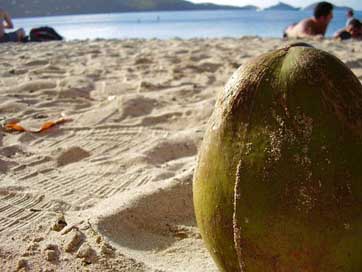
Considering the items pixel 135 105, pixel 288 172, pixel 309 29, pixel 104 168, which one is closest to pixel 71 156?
pixel 104 168

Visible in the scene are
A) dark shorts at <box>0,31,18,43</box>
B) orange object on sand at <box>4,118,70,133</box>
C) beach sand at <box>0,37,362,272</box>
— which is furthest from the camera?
dark shorts at <box>0,31,18,43</box>

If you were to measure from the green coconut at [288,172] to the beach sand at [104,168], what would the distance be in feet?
1.63

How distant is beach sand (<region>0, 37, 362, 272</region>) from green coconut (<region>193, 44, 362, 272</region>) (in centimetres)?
50

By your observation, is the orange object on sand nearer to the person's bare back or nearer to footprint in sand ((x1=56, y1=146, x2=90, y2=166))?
footprint in sand ((x1=56, y1=146, x2=90, y2=166))

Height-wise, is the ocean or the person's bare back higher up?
the person's bare back

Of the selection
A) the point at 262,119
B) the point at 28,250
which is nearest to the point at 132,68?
the point at 28,250

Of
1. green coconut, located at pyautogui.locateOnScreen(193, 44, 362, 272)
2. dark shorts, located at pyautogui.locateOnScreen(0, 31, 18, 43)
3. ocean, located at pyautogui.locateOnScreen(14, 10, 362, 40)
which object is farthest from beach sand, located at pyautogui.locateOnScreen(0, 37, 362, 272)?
ocean, located at pyautogui.locateOnScreen(14, 10, 362, 40)

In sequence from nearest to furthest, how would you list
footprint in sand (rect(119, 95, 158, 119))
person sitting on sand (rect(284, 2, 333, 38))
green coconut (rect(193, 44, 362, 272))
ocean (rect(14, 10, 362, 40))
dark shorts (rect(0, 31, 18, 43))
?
green coconut (rect(193, 44, 362, 272)), footprint in sand (rect(119, 95, 158, 119)), person sitting on sand (rect(284, 2, 333, 38)), dark shorts (rect(0, 31, 18, 43)), ocean (rect(14, 10, 362, 40))

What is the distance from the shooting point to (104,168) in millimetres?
2717

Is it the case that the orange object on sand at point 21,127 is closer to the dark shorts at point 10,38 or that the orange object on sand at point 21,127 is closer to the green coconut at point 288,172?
the green coconut at point 288,172

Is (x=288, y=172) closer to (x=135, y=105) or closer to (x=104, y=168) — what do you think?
(x=104, y=168)

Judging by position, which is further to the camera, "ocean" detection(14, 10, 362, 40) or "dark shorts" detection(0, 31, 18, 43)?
"ocean" detection(14, 10, 362, 40)

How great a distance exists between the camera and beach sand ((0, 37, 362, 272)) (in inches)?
70.4

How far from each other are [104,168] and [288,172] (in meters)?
1.65
